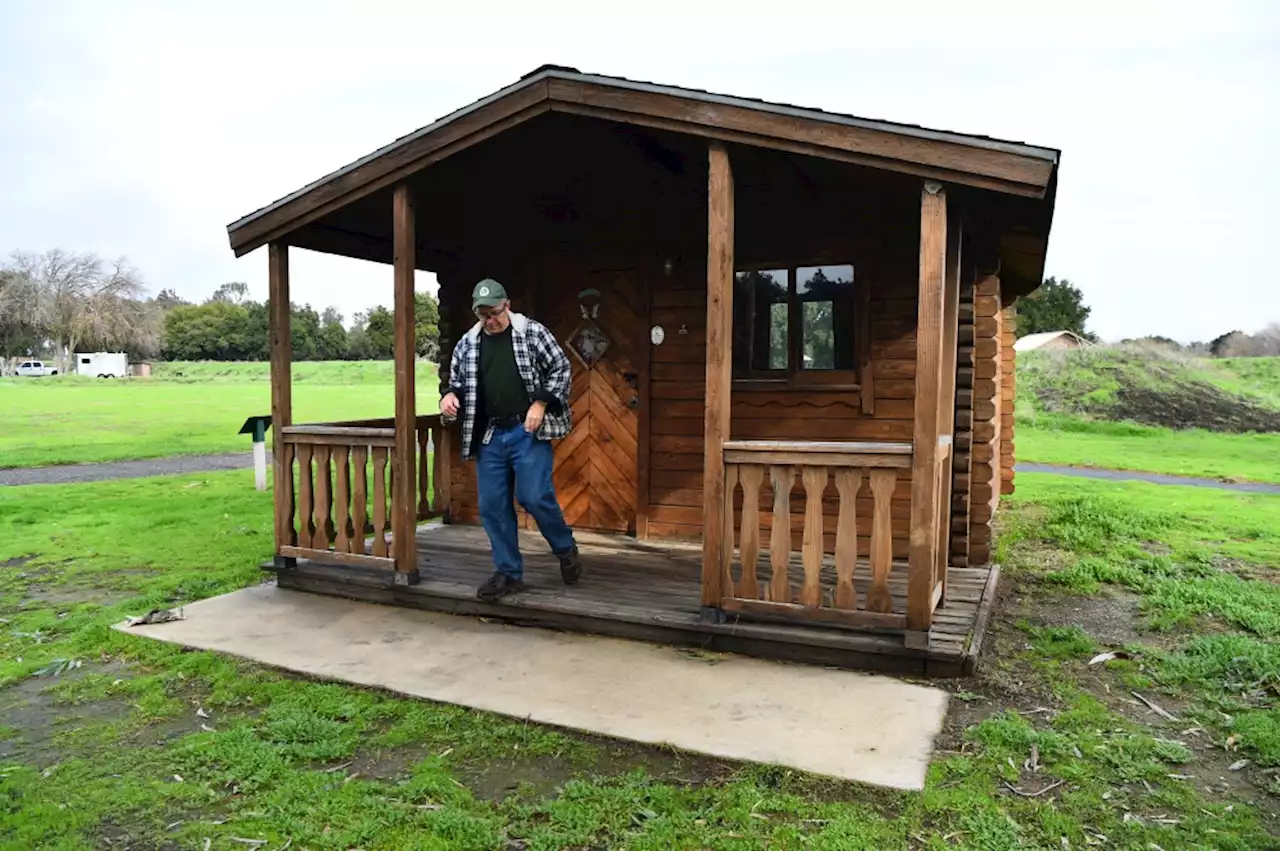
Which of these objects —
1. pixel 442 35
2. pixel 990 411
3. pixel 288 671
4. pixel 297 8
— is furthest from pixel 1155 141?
pixel 288 671

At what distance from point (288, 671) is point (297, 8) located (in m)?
23.0

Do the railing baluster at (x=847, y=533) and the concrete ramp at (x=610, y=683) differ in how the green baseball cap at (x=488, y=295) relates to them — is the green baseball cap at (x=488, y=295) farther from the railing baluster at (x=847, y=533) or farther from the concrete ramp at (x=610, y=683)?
the railing baluster at (x=847, y=533)

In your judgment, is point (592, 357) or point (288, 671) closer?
point (288, 671)

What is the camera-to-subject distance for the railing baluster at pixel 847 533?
4.11 m

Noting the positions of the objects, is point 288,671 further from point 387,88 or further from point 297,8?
point 387,88

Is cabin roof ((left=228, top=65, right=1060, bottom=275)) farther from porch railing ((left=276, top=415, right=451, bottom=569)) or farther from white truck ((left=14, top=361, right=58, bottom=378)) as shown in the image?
white truck ((left=14, top=361, right=58, bottom=378))

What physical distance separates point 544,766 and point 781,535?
1.70 m

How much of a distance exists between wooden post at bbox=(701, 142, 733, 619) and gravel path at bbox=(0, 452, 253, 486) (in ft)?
35.9

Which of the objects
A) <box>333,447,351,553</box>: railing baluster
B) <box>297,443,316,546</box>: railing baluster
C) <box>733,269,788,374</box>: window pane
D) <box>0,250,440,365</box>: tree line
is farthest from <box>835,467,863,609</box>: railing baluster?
<box>0,250,440,365</box>: tree line

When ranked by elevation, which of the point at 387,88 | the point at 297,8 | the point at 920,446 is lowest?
the point at 920,446

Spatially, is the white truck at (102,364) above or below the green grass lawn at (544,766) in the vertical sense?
above

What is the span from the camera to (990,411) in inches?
241

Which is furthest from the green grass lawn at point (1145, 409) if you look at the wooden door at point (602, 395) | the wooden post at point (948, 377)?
the wooden door at point (602, 395)

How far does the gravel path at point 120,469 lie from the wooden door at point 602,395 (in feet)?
28.3
